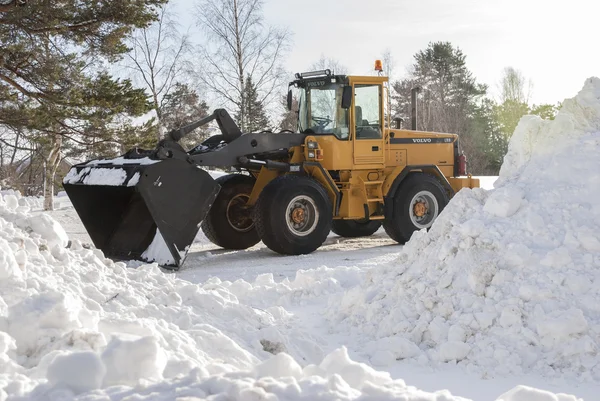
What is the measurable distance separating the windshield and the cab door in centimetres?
19

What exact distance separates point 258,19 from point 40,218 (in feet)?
62.0

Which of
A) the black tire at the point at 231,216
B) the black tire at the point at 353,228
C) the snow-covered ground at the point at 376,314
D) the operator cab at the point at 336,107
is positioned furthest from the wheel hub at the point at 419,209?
the snow-covered ground at the point at 376,314

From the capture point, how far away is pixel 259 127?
26141 millimetres

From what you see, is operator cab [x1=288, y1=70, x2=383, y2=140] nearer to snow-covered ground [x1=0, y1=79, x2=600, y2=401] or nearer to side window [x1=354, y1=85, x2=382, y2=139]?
side window [x1=354, y1=85, x2=382, y2=139]

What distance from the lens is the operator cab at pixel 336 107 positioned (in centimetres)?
1047

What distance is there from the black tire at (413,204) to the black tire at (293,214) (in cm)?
128

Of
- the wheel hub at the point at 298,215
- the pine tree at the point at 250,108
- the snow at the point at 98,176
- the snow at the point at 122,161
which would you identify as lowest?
the wheel hub at the point at 298,215

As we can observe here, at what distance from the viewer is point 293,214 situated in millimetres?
9938

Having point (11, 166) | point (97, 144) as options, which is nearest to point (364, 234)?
point (97, 144)

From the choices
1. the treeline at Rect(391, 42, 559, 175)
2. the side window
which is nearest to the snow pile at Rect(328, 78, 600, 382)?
the side window

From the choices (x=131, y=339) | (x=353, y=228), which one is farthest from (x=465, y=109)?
(x=131, y=339)

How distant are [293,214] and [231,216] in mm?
1423

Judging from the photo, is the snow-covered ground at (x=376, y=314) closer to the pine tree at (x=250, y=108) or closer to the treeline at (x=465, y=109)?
the pine tree at (x=250, y=108)

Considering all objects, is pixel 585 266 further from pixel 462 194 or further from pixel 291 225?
pixel 291 225
